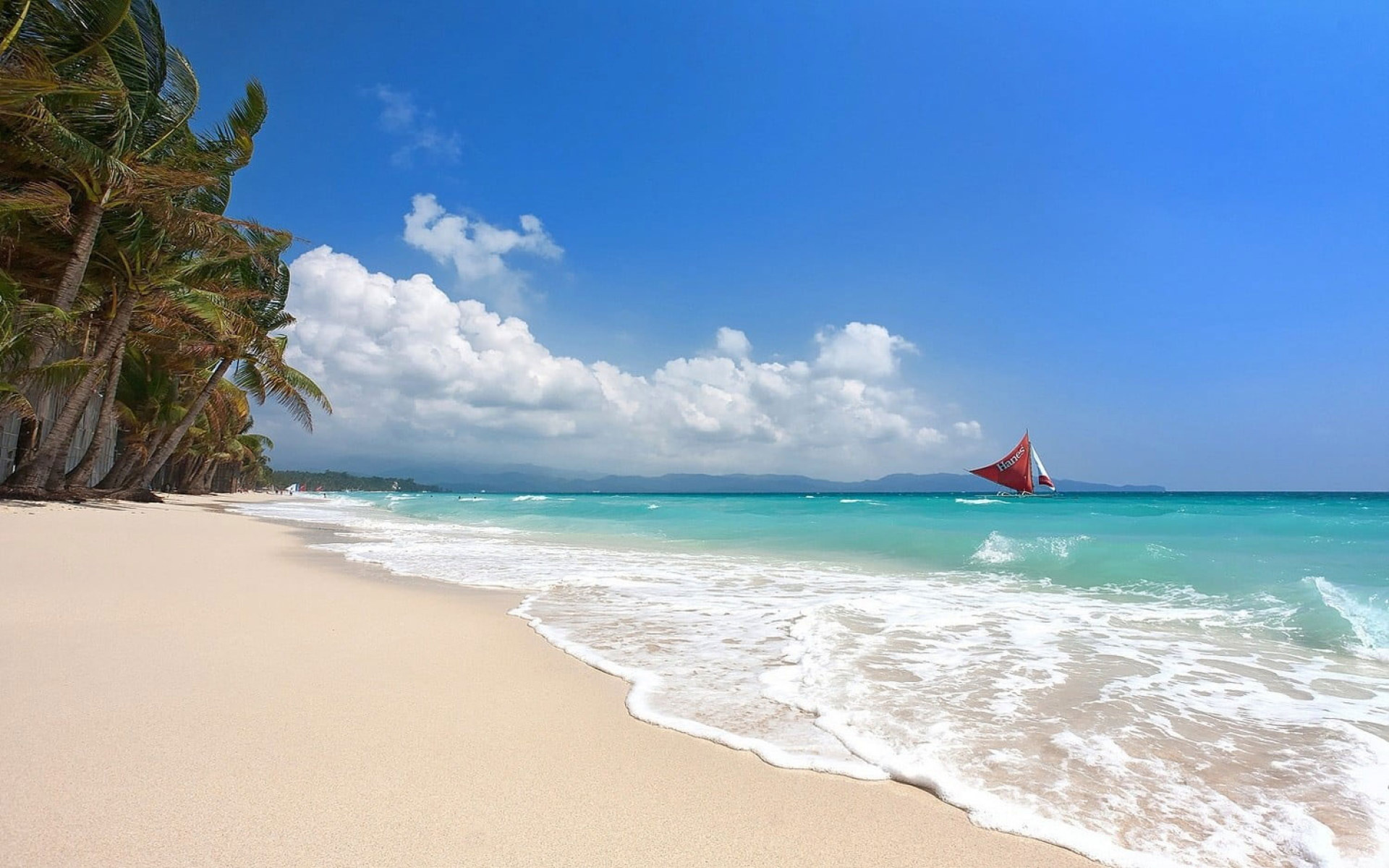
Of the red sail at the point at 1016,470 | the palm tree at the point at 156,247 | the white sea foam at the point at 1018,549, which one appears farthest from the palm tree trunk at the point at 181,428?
the red sail at the point at 1016,470

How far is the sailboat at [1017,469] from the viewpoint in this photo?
57219mm

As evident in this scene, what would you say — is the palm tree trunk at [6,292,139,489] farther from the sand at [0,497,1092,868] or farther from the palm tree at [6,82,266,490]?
the sand at [0,497,1092,868]

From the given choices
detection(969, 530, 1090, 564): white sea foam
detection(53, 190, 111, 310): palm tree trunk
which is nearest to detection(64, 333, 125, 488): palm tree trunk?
detection(53, 190, 111, 310): palm tree trunk

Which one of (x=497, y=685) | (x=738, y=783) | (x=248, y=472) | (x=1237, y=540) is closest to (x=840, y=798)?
(x=738, y=783)

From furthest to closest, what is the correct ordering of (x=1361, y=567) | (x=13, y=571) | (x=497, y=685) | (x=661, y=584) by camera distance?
1. (x=1361, y=567)
2. (x=661, y=584)
3. (x=13, y=571)
4. (x=497, y=685)

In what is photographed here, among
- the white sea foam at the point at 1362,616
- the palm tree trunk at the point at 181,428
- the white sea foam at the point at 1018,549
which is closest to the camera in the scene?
the white sea foam at the point at 1362,616

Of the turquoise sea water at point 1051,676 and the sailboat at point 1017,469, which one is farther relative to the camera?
the sailboat at point 1017,469

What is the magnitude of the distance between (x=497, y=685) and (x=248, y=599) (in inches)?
144

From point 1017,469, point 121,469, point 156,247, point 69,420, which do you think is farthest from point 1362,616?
point 1017,469

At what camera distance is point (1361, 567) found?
11.2m

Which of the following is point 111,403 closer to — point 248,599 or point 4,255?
point 4,255

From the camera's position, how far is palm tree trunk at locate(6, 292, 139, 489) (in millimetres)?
15461

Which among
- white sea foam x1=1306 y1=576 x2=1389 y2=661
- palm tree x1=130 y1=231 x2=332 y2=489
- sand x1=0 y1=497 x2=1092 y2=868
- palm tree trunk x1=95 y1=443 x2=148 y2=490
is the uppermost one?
palm tree x1=130 y1=231 x2=332 y2=489

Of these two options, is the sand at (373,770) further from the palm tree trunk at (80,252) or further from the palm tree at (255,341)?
the palm tree at (255,341)
